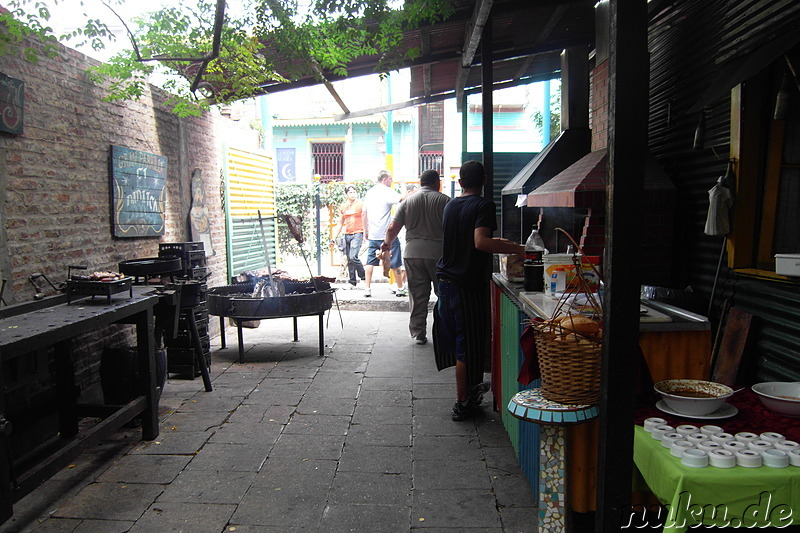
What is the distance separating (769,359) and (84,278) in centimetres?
492

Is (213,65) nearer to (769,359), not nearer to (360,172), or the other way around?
(769,359)

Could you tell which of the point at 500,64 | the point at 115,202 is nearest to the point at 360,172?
the point at 500,64

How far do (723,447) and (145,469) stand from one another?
147 inches

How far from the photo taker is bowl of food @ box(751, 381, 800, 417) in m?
2.38

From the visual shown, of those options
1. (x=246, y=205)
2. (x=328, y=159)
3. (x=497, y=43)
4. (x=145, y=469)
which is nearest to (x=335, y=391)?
(x=145, y=469)

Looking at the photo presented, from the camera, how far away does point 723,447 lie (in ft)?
6.88

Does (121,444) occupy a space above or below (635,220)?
below

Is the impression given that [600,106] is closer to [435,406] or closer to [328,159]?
[435,406]

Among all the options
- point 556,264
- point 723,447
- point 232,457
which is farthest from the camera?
point 232,457

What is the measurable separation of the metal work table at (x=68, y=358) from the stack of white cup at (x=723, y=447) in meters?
3.27

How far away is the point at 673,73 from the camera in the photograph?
5363mm

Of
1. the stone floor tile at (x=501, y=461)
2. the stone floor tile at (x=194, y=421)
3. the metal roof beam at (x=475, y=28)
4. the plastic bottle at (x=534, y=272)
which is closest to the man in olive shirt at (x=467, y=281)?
the plastic bottle at (x=534, y=272)

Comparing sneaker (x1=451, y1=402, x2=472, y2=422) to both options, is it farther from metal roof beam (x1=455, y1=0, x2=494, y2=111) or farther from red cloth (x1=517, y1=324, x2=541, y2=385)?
metal roof beam (x1=455, y1=0, x2=494, y2=111)

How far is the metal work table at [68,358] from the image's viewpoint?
3.27m
